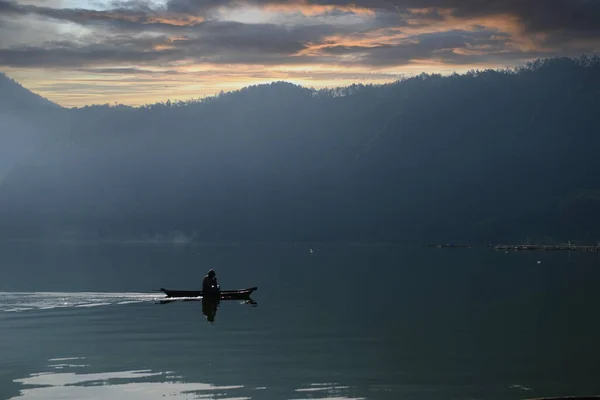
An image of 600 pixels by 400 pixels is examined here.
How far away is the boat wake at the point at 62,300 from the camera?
7638 cm

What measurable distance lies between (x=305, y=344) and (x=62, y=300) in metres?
33.5

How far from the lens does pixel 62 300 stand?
81000mm

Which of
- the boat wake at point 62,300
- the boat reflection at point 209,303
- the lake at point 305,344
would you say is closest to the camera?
the lake at point 305,344

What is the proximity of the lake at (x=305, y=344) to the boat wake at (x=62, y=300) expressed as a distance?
0.54 ft

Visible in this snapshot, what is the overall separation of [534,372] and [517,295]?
49.4m

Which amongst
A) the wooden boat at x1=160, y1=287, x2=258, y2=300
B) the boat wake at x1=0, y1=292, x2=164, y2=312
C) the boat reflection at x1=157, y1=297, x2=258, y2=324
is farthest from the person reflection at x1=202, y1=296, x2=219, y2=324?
the boat wake at x1=0, y1=292, x2=164, y2=312

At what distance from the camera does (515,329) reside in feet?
208

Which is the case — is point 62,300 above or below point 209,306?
above

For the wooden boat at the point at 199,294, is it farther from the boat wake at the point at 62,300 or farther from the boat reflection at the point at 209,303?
the boat wake at the point at 62,300

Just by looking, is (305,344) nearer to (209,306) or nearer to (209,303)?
(209,306)

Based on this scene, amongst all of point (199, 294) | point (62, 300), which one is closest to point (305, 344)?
point (199, 294)

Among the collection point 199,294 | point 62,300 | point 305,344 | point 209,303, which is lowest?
point 209,303

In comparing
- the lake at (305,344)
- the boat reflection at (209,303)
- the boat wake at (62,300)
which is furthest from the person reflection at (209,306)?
the boat wake at (62,300)

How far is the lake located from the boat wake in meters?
0.16
